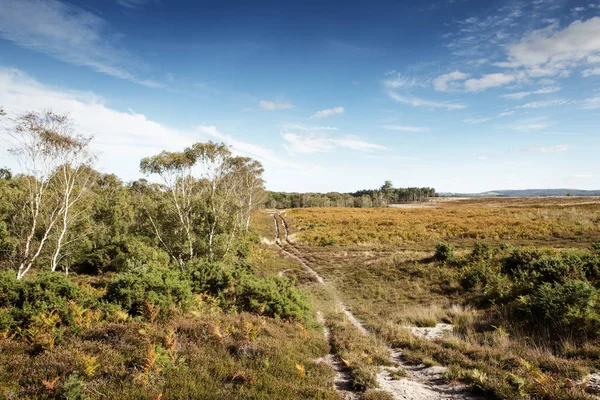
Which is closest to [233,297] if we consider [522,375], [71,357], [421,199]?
[71,357]

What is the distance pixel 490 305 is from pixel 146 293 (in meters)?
15.3

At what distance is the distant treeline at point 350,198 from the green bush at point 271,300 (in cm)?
9987

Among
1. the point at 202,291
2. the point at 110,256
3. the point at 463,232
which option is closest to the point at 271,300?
the point at 202,291

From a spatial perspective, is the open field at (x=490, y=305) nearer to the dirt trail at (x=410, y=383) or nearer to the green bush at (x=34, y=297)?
the dirt trail at (x=410, y=383)

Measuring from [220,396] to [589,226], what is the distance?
43.8 metres

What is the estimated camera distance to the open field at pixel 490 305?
274 inches

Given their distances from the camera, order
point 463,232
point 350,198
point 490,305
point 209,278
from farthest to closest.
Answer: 1. point 350,198
2. point 463,232
3. point 490,305
4. point 209,278

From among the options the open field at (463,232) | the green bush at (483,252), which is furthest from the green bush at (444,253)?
the open field at (463,232)

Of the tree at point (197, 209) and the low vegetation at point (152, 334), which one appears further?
the tree at point (197, 209)

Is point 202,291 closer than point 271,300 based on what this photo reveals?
No

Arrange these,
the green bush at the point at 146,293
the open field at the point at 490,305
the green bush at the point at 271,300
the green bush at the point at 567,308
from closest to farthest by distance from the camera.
A: the open field at the point at 490,305 → the green bush at the point at 567,308 → the green bush at the point at 146,293 → the green bush at the point at 271,300

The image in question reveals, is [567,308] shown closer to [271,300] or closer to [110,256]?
[271,300]

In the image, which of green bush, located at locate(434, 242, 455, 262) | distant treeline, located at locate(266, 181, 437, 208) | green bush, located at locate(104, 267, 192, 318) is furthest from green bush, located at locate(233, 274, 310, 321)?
distant treeline, located at locate(266, 181, 437, 208)

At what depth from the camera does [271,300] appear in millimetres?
12078
